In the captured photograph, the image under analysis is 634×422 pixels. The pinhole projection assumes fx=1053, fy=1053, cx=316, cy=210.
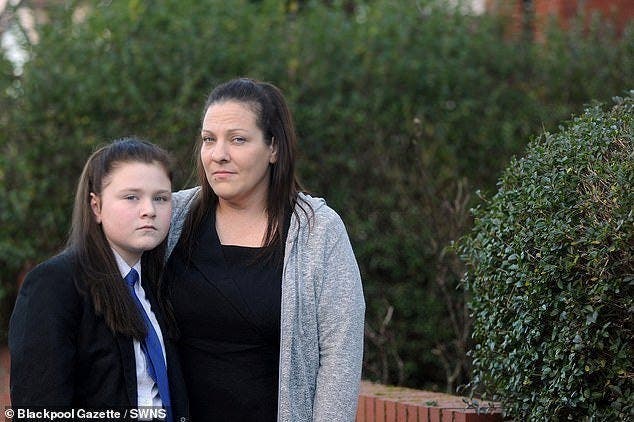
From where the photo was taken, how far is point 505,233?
4.08m

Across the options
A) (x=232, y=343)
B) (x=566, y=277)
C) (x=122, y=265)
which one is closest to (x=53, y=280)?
(x=122, y=265)

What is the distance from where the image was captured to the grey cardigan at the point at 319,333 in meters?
3.53

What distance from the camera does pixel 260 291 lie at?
11.9 feet

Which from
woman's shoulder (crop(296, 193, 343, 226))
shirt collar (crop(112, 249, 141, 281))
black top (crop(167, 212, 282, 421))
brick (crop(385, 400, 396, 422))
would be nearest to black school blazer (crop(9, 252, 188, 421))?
shirt collar (crop(112, 249, 141, 281))

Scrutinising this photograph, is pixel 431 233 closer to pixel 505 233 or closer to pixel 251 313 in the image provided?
pixel 505 233

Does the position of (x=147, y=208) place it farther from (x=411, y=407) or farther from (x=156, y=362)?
(x=411, y=407)

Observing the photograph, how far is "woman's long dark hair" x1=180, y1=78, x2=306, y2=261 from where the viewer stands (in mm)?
3758

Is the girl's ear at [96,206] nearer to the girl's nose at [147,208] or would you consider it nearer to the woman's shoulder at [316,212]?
the girl's nose at [147,208]

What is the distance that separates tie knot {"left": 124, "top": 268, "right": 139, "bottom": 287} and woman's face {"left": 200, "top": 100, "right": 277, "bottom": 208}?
1.43 ft

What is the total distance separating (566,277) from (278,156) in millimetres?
1112

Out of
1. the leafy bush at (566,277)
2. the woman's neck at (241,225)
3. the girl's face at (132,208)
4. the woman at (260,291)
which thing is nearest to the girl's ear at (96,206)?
the girl's face at (132,208)

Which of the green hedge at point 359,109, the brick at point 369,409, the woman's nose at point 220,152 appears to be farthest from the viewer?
the green hedge at point 359,109

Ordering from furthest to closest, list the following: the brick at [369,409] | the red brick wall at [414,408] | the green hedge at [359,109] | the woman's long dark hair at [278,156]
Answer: the green hedge at [359,109] < the brick at [369,409] < the red brick wall at [414,408] < the woman's long dark hair at [278,156]

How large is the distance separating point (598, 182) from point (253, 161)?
1230mm
